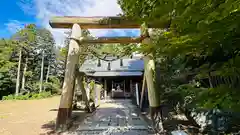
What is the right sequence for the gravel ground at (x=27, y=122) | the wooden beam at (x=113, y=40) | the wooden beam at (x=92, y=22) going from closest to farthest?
the gravel ground at (x=27, y=122) → the wooden beam at (x=92, y=22) → the wooden beam at (x=113, y=40)

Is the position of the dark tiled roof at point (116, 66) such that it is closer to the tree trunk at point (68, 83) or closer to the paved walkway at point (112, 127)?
the paved walkway at point (112, 127)

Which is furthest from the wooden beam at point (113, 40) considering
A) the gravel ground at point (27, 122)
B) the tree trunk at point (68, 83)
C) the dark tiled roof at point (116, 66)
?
the dark tiled roof at point (116, 66)

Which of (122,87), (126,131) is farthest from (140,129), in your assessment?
(122,87)

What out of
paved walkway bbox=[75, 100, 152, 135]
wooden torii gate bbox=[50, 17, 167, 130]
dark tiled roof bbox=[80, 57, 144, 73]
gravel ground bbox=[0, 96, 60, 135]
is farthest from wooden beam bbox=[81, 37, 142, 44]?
dark tiled roof bbox=[80, 57, 144, 73]

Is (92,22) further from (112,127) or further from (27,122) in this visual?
(27,122)

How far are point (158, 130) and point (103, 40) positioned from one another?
3.77 m

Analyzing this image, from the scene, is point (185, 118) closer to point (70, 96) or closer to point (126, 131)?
point (126, 131)

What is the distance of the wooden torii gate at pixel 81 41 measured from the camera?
21.1ft

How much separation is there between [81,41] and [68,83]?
5.39 ft

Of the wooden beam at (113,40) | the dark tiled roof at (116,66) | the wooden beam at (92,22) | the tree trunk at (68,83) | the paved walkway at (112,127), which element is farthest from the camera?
the dark tiled roof at (116,66)

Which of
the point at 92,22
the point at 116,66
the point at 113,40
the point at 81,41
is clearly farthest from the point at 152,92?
the point at 116,66

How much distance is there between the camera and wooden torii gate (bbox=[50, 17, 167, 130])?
6.43 m

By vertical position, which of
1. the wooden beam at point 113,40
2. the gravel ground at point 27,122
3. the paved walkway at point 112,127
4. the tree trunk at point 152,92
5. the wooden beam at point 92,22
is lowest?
the gravel ground at point 27,122

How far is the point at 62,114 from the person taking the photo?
6.32 meters
